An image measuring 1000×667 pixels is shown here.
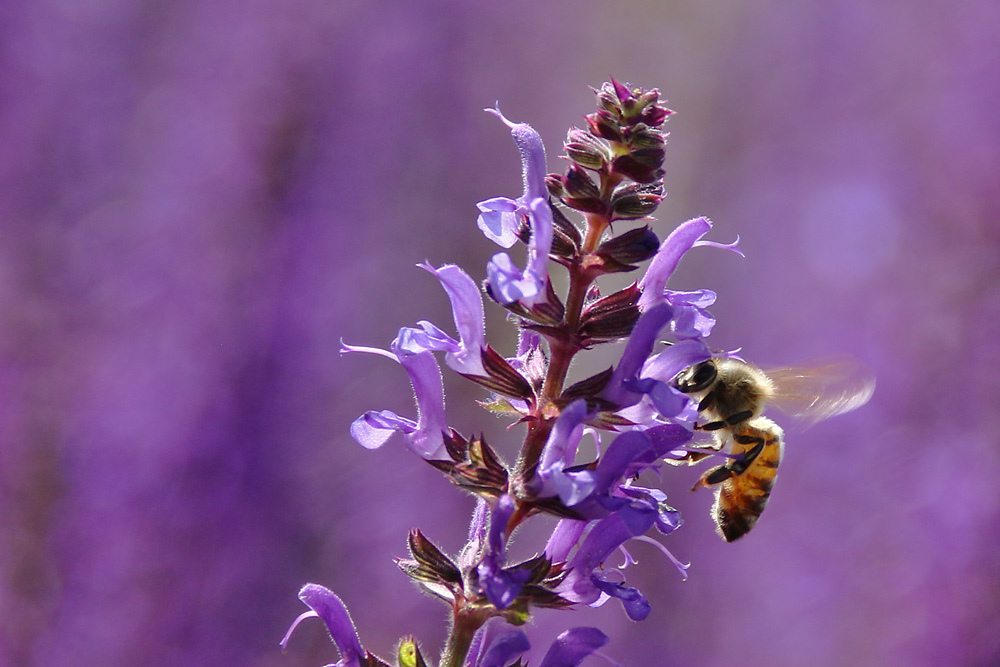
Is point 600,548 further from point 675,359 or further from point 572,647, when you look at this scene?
point 675,359

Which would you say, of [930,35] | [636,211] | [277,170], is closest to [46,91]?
[277,170]

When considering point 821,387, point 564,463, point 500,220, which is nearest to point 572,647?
point 564,463

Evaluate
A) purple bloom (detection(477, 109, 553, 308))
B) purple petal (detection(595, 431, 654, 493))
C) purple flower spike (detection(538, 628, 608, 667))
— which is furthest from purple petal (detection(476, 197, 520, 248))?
purple flower spike (detection(538, 628, 608, 667))

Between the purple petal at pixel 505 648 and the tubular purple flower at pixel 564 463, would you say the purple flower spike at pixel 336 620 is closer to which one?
the purple petal at pixel 505 648

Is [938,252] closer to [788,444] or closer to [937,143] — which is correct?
[937,143]

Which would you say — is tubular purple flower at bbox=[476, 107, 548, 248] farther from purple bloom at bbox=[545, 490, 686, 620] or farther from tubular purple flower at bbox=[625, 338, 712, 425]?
purple bloom at bbox=[545, 490, 686, 620]

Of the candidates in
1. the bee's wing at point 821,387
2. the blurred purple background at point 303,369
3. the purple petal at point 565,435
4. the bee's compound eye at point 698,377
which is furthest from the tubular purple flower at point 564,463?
the blurred purple background at point 303,369
